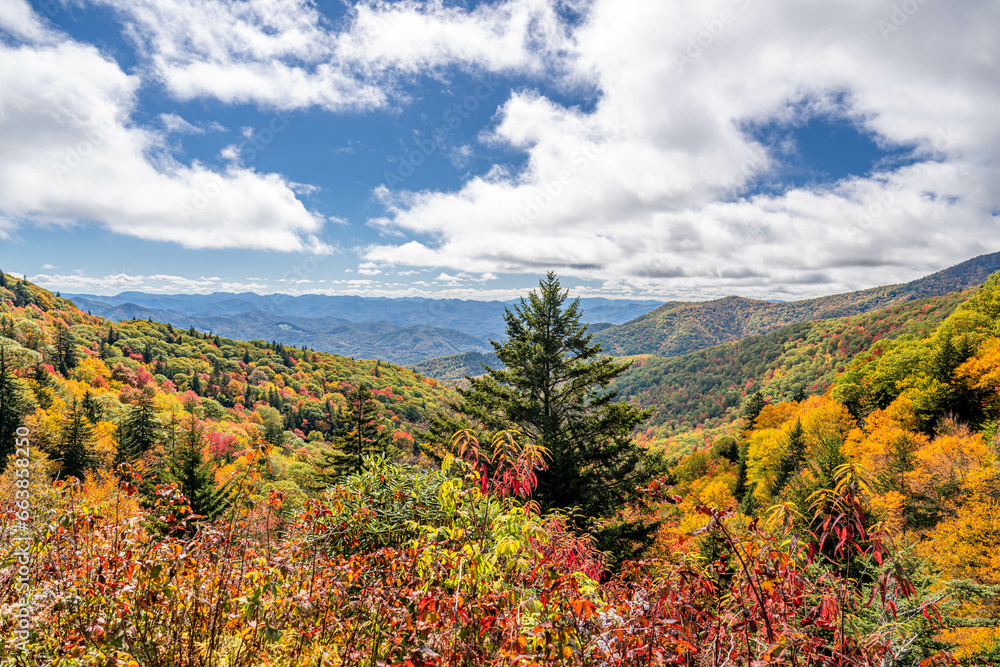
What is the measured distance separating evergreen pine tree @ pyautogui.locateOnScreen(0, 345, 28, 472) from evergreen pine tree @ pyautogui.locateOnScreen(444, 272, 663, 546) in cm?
3952

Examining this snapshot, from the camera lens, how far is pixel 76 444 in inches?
1117

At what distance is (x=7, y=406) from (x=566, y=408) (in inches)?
1742

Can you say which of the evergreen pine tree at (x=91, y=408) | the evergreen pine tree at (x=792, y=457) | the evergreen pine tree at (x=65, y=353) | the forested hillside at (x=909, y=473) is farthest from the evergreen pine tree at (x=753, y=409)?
the evergreen pine tree at (x=65, y=353)

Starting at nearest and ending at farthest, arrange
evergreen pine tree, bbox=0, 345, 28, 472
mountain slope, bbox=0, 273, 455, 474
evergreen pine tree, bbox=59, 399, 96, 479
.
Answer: evergreen pine tree, bbox=59, 399, 96, 479, evergreen pine tree, bbox=0, 345, 28, 472, mountain slope, bbox=0, 273, 455, 474

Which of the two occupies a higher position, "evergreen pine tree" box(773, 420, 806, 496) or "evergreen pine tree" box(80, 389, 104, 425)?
"evergreen pine tree" box(80, 389, 104, 425)

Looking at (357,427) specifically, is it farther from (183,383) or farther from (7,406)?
(183,383)

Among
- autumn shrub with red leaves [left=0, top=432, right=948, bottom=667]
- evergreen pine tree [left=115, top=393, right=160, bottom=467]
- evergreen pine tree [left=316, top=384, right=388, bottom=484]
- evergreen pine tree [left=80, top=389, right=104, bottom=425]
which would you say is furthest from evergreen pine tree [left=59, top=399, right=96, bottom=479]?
autumn shrub with red leaves [left=0, top=432, right=948, bottom=667]

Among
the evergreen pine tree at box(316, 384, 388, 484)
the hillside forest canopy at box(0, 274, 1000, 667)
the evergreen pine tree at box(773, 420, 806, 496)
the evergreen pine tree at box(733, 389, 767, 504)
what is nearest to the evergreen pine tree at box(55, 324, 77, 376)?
the hillside forest canopy at box(0, 274, 1000, 667)

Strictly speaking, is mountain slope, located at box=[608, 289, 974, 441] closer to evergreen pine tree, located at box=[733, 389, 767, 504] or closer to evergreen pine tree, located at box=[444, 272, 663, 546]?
evergreen pine tree, located at box=[733, 389, 767, 504]

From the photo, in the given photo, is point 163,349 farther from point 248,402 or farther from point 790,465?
point 790,465

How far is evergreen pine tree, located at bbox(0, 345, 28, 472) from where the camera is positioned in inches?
1176

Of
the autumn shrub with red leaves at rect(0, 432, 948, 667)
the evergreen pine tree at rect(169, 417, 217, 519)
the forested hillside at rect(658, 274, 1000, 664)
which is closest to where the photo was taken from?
the autumn shrub with red leaves at rect(0, 432, 948, 667)

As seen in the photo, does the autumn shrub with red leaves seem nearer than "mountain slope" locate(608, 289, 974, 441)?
Yes

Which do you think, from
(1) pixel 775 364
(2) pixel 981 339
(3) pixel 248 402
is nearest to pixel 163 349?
(3) pixel 248 402
